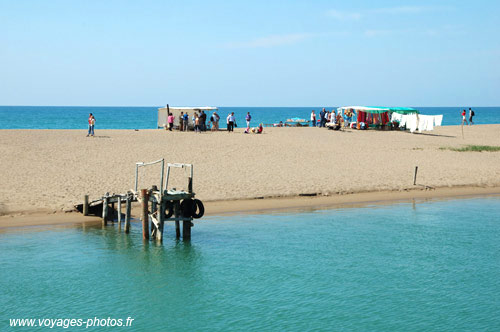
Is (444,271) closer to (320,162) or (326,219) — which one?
(326,219)

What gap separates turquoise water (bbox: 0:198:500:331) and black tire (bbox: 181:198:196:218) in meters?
1.17

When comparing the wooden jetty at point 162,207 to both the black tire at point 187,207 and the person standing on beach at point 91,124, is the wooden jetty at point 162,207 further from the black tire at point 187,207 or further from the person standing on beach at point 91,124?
the person standing on beach at point 91,124

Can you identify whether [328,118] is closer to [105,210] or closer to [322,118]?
[322,118]

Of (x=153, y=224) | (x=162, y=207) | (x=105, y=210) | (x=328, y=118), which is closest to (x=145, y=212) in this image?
(x=162, y=207)

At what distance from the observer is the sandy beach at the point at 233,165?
2670 centimetres

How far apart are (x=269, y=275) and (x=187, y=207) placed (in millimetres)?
4279

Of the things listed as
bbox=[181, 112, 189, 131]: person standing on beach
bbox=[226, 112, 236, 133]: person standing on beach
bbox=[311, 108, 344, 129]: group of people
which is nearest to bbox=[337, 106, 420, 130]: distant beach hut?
bbox=[311, 108, 344, 129]: group of people

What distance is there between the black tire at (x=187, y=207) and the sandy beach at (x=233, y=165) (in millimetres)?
4848

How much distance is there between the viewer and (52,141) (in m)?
39.2

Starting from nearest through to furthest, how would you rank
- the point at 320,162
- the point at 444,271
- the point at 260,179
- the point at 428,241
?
the point at 444,271
the point at 428,241
the point at 260,179
the point at 320,162

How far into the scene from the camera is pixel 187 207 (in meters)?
20.7

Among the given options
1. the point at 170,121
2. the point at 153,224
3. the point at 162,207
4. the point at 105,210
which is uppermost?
the point at 170,121

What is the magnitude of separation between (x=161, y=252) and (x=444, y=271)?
31.6 feet

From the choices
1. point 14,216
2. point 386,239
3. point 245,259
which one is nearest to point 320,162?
point 386,239
